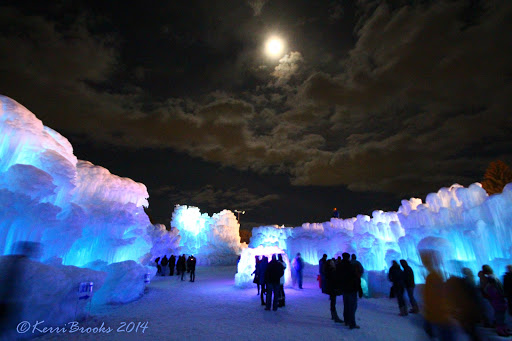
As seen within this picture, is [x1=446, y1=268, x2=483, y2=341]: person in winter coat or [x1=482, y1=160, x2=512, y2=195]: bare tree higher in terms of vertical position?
[x1=482, y1=160, x2=512, y2=195]: bare tree

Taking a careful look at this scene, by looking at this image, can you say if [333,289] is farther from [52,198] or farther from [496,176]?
[496,176]

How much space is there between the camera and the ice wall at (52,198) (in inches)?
265

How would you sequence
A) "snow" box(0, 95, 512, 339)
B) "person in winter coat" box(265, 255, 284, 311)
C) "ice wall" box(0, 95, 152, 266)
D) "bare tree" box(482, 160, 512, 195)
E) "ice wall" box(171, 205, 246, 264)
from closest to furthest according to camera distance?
1. "snow" box(0, 95, 512, 339)
2. "ice wall" box(0, 95, 152, 266)
3. "person in winter coat" box(265, 255, 284, 311)
4. "bare tree" box(482, 160, 512, 195)
5. "ice wall" box(171, 205, 246, 264)

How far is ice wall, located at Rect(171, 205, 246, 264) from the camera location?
131 ft

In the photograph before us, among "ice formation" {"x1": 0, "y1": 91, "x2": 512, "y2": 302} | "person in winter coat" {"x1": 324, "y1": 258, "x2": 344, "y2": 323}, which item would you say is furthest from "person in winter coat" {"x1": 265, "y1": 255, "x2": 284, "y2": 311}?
"ice formation" {"x1": 0, "y1": 91, "x2": 512, "y2": 302}

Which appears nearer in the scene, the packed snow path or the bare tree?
the packed snow path

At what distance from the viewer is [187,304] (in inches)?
389

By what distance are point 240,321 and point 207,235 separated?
35076 millimetres

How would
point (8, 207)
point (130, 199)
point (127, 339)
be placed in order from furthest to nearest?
point (130, 199) < point (8, 207) < point (127, 339)

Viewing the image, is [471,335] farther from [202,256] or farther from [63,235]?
[202,256]

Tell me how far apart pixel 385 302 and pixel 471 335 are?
25.1 ft

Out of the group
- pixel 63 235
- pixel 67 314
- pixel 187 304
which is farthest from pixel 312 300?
pixel 63 235

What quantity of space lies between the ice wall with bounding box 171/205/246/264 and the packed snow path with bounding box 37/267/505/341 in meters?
29.9

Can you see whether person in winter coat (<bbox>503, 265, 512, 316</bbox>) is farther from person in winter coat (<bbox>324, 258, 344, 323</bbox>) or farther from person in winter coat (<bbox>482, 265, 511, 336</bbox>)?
person in winter coat (<bbox>324, 258, 344, 323</bbox>)
